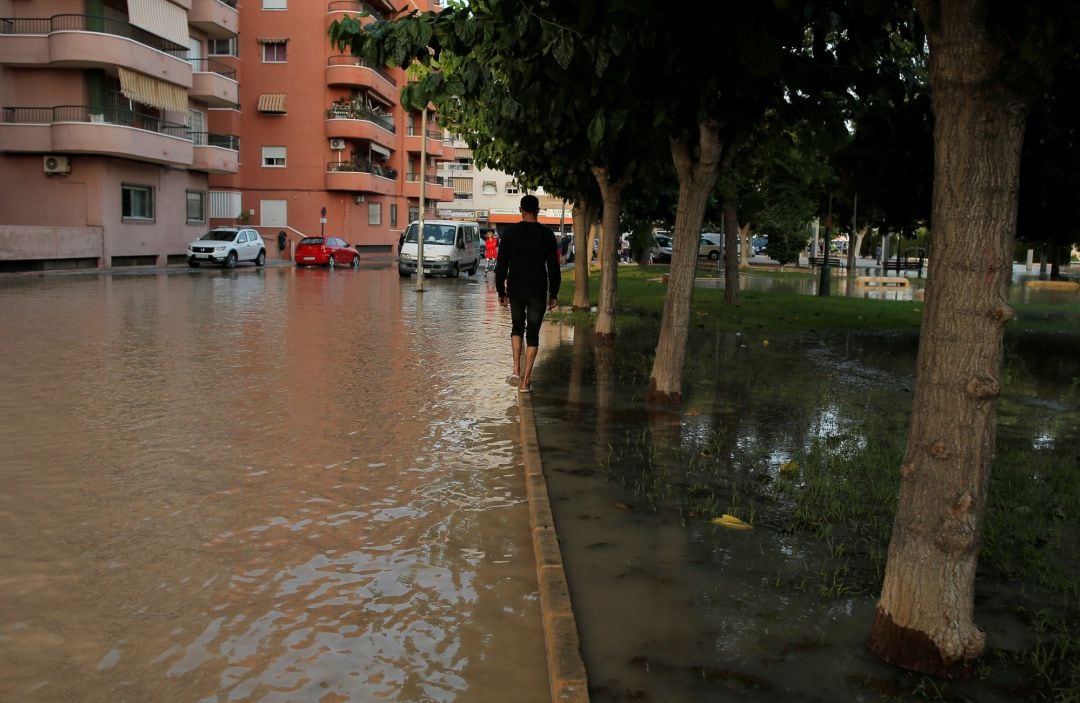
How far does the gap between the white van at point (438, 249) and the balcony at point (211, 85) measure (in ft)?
38.5

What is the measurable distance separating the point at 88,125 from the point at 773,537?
34852mm

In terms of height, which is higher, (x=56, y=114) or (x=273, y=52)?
(x=273, y=52)

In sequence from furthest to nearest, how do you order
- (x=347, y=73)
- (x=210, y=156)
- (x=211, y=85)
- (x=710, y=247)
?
1. (x=710, y=247)
2. (x=347, y=73)
3. (x=210, y=156)
4. (x=211, y=85)

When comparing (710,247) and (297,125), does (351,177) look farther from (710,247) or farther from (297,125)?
(710,247)

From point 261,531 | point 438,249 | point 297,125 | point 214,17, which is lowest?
point 261,531

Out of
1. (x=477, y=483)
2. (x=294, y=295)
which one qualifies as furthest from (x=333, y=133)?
(x=477, y=483)

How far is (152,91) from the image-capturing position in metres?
37.8

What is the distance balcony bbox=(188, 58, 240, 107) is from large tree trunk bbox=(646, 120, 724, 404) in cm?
3663

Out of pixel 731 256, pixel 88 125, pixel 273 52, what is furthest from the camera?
pixel 273 52

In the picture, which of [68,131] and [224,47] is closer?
[68,131]

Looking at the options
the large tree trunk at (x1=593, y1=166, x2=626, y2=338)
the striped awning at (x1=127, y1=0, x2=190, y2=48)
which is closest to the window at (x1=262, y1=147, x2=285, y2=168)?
the striped awning at (x1=127, y1=0, x2=190, y2=48)

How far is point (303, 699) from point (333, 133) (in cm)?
5236

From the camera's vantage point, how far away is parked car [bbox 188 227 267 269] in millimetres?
38469

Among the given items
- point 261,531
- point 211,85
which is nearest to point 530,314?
point 261,531
